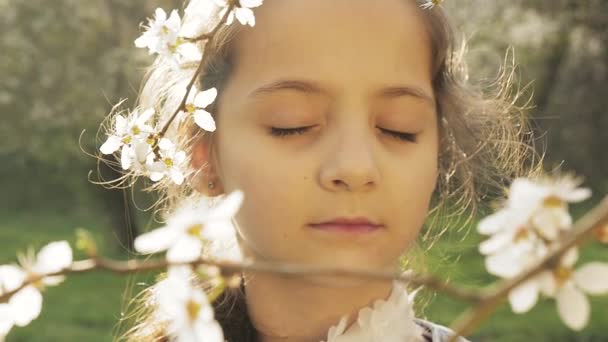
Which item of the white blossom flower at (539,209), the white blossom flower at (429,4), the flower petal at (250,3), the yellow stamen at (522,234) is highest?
the white blossom flower at (429,4)

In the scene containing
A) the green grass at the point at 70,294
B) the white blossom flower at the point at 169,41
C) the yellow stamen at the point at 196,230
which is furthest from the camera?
the green grass at the point at 70,294

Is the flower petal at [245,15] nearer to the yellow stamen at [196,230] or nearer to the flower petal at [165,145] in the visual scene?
the flower petal at [165,145]

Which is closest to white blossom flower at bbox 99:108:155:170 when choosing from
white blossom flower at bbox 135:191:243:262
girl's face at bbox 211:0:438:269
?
girl's face at bbox 211:0:438:269

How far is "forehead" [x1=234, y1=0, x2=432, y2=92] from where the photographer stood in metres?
0.99

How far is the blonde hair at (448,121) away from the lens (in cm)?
120

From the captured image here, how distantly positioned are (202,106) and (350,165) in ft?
1.00

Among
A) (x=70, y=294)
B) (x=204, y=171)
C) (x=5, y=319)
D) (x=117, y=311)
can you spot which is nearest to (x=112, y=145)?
(x=204, y=171)

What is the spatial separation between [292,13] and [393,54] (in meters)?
0.13

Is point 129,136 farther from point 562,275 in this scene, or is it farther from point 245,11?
point 562,275

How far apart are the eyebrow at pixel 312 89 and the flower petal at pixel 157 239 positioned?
21.5 inches

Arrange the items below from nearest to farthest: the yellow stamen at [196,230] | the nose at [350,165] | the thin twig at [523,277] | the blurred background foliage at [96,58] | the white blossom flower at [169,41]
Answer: the thin twig at [523,277] → the yellow stamen at [196,230] → the nose at [350,165] → the white blossom flower at [169,41] → the blurred background foliage at [96,58]

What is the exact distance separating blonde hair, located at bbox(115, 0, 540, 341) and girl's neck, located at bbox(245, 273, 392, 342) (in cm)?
16

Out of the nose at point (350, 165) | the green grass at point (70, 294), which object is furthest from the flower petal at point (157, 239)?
the green grass at point (70, 294)

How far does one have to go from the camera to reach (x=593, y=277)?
0.40 m
